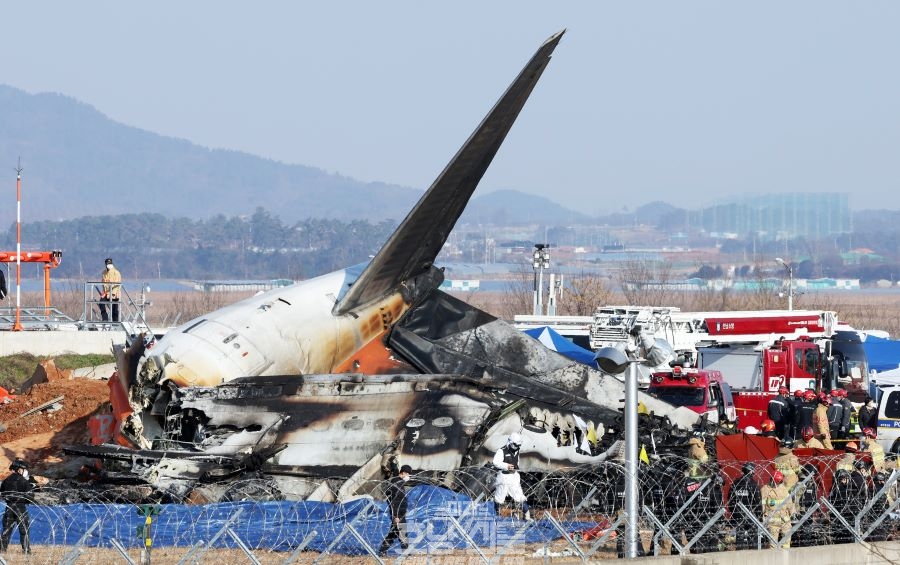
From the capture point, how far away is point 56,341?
1811 inches

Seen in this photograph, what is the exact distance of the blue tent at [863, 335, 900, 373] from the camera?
49125 millimetres

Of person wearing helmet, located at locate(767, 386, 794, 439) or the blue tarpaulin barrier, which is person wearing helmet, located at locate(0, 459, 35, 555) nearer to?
the blue tarpaulin barrier

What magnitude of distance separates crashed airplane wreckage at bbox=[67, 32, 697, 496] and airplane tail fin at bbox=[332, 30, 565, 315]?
37 millimetres

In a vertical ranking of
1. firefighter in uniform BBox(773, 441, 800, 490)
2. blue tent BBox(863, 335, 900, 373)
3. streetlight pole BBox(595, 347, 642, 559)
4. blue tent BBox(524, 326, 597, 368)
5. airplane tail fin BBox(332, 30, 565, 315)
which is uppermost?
airplane tail fin BBox(332, 30, 565, 315)

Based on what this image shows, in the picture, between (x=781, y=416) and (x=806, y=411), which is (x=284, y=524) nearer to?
(x=806, y=411)

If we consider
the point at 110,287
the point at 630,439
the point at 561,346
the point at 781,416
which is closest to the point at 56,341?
the point at 110,287

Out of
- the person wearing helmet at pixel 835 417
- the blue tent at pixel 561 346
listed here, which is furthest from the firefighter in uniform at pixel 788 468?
the blue tent at pixel 561 346

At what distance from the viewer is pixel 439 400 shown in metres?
22.3

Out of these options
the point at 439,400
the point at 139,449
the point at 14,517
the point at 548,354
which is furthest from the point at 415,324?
the point at 14,517

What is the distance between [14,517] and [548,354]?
13511 millimetres

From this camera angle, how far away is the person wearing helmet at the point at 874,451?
20453 millimetres

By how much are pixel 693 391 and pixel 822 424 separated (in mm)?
7346

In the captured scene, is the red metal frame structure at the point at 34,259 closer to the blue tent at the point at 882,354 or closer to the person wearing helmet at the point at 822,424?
the person wearing helmet at the point at 822,424

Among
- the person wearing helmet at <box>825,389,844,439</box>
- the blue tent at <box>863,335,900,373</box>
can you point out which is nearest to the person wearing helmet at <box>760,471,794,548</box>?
the person wearing helmet at <box>825,389,844,439</box>
